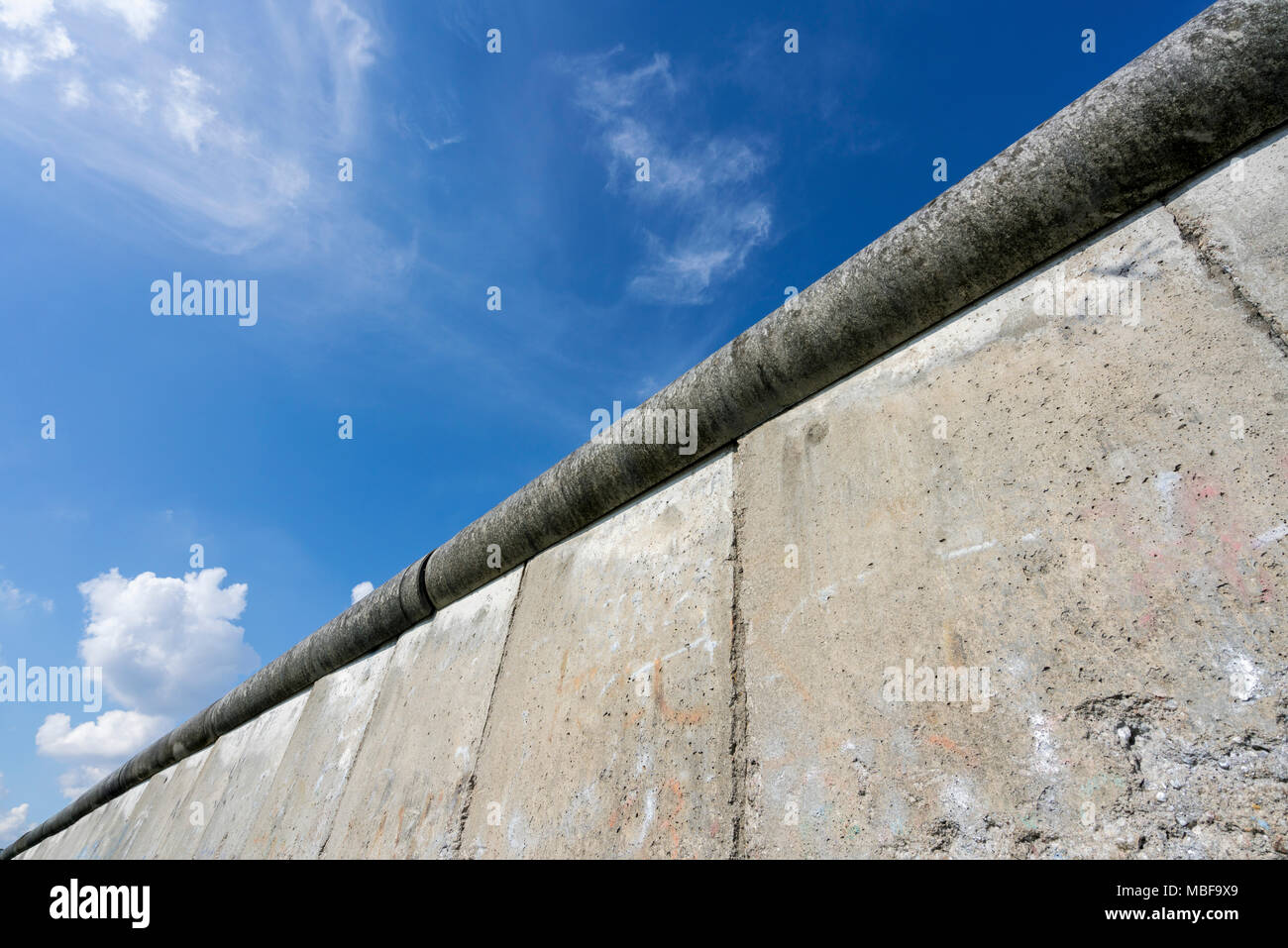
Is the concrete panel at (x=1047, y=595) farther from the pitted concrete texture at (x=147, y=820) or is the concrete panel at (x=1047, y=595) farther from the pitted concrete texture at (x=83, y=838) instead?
the pitted concrete texture at (x=83, y=838)

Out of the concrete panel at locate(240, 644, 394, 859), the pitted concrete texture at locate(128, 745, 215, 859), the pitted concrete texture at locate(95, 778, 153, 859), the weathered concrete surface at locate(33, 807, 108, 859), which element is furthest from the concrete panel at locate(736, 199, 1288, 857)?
the weathered concrete surface at locate(33, 807, 108, 859)

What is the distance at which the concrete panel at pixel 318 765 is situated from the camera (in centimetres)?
348

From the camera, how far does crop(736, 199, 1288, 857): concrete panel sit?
114 cm

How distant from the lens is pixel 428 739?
119 inches

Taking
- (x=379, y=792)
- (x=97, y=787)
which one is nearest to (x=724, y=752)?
(x=379, y=792)

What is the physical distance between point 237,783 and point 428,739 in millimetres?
3022

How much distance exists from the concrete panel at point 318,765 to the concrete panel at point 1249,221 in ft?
13.4

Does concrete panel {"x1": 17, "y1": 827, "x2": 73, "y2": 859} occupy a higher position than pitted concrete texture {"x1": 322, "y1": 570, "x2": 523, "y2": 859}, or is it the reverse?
pitted concrete texture {"x1": 322, "y1": 570, "x2": 523, "y2": 859}

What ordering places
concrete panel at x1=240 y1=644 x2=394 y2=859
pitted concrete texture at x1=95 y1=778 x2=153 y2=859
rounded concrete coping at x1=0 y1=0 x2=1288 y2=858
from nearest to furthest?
rounded concrete coping at x1=0 y1=0 x2=1288 y2=858 → concrete panel at x1=240 y1=644 x2=394 y2=859 → pitted concrete texture at x1=95 y1=778 x2=153 y2=859

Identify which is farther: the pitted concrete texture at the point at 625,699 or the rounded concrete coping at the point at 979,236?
the pitted concrete texture at the point at 625,699

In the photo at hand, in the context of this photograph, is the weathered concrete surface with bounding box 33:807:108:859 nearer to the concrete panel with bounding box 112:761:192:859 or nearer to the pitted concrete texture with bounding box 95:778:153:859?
the pitted concrete texture with bounding box 95:778:153:859

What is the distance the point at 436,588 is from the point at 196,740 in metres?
4.48

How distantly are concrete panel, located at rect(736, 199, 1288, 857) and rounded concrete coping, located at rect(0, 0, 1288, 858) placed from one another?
113 millimetres

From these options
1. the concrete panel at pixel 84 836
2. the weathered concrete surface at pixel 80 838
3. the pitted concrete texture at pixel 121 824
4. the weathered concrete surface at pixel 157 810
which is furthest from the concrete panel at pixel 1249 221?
the weathered concrete surface at pixel 80 838
